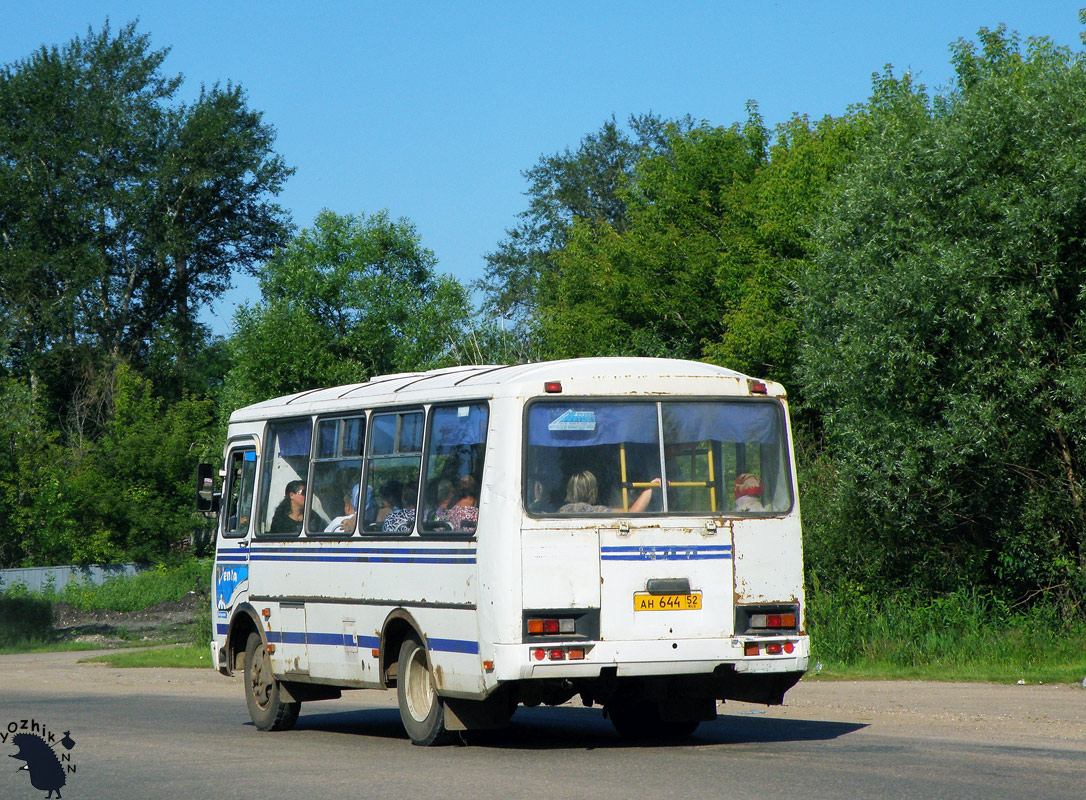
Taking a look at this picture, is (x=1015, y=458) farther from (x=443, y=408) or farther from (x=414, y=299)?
(x=414, y=299)

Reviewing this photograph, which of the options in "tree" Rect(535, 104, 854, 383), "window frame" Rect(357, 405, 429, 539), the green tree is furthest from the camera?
"tree" Rect(535, 104, 854, 383)

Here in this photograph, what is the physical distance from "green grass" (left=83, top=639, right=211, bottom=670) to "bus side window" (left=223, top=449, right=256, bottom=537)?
13177mm

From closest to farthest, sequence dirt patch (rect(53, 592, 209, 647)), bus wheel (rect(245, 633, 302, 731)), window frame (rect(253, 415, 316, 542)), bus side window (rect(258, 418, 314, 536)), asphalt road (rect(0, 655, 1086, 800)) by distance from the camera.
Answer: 1. asphalt road (rect(0, 655, 1086, 800))
2. window frame (rect(253, 415, 316, 542))
3. bus side window (rect(258, 418, 314, 536))
4. bus wheel (rect(245, 633, 302, 731))
5. dirt patch (rect(53, 592, 209, 647))

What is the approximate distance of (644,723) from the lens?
12758 mm

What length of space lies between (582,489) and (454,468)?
1168mm

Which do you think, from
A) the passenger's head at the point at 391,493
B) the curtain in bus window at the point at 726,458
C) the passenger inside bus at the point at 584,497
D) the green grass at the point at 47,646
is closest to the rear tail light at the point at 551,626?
the passenger inside bus at the point at 584,497

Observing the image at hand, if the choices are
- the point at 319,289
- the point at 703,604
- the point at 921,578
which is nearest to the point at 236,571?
the point at 703,604

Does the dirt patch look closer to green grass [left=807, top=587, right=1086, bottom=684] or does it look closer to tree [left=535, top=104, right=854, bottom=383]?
tree [left=535, top=104, right=854, bottom=383]

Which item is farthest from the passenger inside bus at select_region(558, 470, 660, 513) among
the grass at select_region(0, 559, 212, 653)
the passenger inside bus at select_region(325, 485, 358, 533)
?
the grass at select_region(0, 559, 212, 653)

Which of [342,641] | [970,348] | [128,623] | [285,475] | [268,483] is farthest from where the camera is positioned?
[128,623]

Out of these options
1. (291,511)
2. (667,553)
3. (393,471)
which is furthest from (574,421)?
(291,511)

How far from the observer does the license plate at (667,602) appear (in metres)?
11.0

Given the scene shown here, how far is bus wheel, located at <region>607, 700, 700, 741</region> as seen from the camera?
12648mm

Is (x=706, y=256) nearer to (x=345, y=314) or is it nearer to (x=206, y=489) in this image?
(x=345, y=314)
